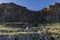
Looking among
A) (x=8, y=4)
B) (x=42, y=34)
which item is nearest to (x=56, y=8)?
(x=8, y=4)

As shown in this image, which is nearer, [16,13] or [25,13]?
[25,13]

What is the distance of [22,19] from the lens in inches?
3925

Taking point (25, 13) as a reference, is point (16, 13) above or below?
above

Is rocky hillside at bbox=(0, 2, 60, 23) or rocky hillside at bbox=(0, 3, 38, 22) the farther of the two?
rocky hillside at bbox=(0, 2, 60, 23)

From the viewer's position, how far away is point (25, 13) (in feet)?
333

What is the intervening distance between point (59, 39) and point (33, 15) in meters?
50.6

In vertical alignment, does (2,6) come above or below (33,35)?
above

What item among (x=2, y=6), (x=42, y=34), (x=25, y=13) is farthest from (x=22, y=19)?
(x=42, y=34)

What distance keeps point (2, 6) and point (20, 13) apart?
772 cm

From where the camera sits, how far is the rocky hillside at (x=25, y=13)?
99500mm

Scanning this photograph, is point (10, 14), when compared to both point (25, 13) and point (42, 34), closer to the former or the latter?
point (25, 13)

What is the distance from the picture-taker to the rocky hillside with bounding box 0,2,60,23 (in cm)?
9950

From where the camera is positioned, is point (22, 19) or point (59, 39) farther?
point (22, 19)

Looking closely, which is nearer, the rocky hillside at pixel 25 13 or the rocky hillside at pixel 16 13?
the rocky hillside at pixel 16 13
